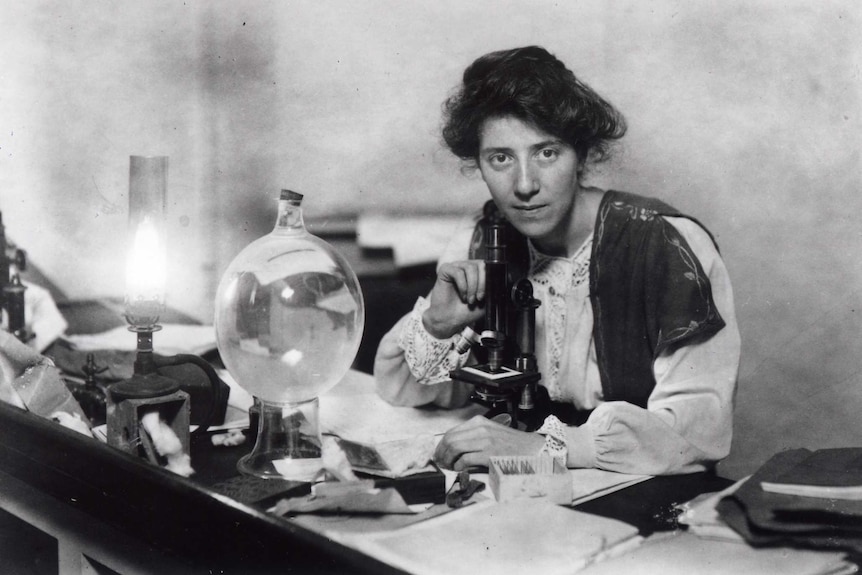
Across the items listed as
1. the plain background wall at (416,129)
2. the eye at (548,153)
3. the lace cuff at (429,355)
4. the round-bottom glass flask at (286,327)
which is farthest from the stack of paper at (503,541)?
the eye at (548,153)

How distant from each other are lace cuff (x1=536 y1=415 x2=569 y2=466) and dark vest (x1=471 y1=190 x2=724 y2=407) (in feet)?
0.93

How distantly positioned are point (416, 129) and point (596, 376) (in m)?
0.76

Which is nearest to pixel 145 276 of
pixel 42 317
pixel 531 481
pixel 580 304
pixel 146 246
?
pixel 146 246

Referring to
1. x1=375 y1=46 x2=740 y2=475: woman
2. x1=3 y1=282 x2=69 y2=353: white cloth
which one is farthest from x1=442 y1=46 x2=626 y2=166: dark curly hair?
x1=3 y1=282 x2=69 y2=353: white cloth

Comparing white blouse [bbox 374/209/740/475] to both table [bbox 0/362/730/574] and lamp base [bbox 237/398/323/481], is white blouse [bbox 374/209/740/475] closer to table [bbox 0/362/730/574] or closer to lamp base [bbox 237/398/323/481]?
table [bbox 0/362/730/574]

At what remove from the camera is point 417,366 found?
185cm

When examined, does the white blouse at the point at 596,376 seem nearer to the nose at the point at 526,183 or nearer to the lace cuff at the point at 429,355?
the lace cuff at the point at 429,355

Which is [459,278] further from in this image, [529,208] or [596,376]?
[596,376]

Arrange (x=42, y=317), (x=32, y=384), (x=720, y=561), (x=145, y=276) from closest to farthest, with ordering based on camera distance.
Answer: (x=720, y=561)
(x=145, y=276)
(x=32, y=384)
(x=42, y=317)

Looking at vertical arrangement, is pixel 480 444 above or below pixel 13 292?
below

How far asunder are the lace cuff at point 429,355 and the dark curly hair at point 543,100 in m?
0.44

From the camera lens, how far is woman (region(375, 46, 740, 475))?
4.65 feet

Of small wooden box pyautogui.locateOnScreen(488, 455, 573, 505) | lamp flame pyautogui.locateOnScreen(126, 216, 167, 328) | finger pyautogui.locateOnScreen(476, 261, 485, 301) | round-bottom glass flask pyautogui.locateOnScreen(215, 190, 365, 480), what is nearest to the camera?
small wooden box pyautogui.locateOnScreen(488, 455, 573, 505)

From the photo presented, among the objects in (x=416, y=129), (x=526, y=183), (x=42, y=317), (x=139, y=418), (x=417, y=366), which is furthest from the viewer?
(x=42, y=317)
